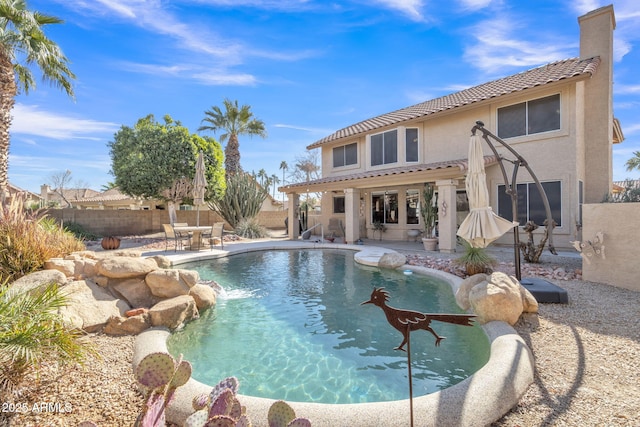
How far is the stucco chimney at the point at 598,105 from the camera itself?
40.9 feet

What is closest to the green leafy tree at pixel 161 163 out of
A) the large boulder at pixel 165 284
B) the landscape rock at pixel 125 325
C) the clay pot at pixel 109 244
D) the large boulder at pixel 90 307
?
the clay pot at pixel 109 244

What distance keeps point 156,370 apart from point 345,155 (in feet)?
60.0

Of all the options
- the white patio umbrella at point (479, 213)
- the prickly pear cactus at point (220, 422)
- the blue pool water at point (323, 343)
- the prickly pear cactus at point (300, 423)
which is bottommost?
the blue pool water at point (323, 343)

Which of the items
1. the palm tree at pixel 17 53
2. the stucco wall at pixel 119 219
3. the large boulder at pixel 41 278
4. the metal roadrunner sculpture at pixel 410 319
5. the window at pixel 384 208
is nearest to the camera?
the metal roadrunner sculpture at pixel 410 319

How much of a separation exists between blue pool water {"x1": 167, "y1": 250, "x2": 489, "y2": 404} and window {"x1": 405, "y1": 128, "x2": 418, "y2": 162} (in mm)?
9110

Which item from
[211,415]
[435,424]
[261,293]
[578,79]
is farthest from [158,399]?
[578,79]

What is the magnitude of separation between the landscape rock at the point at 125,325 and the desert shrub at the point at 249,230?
13.8 meters

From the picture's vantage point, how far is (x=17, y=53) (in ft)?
40.9

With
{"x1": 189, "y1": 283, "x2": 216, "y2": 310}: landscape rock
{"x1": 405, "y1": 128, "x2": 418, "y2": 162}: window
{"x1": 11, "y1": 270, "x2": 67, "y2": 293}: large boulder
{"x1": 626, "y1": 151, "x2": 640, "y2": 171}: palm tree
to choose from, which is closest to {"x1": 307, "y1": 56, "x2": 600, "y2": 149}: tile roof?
{"x1": 405, "y1": 128, "x2": 418, "y2": 162}: window

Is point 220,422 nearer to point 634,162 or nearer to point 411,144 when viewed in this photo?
point 411,144

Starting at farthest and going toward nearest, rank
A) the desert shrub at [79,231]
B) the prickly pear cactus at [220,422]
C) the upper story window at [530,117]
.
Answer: the desert shrub at [79,231], the upper story window at [530,117], the prickly pear cactus at [220,422]

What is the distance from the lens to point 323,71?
1568 centimetres

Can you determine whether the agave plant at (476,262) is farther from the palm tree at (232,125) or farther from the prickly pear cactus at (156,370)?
the palm tree at (232,125)

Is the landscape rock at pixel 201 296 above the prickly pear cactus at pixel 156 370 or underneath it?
underneath
